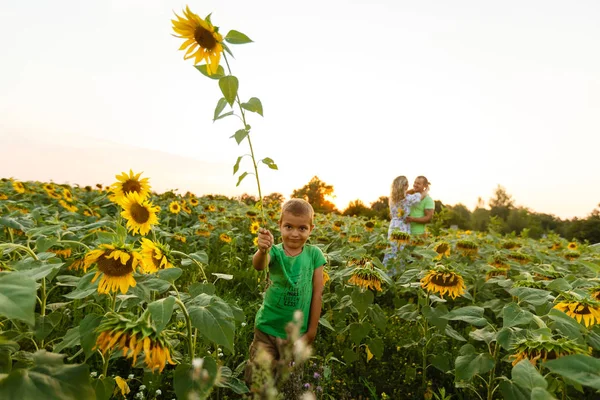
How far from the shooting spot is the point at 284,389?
2248mm

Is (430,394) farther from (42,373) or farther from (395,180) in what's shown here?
(395,180)

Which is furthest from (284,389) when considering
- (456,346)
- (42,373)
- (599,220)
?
(599,220)

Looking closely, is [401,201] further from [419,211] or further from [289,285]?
[289,285]

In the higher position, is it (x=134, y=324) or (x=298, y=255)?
(x=298, y=255)

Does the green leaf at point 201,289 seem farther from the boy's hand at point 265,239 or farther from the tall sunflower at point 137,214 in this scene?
the tall sunflower at point 137,214

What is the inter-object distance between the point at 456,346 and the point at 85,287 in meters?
2.91

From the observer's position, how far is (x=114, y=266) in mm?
1573

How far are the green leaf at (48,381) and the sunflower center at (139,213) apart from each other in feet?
4.39

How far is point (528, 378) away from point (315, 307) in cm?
154

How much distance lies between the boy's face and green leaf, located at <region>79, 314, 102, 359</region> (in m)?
1.28

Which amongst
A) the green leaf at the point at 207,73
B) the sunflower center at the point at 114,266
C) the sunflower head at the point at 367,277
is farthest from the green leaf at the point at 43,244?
the sunflower head at the point at 367,277

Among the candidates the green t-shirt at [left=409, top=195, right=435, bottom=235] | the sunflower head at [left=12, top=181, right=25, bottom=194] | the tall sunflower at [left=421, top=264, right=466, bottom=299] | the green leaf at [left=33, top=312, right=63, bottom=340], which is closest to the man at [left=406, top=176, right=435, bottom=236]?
the green t-shirt at [left=409, top=195, right=435, bottom=235]

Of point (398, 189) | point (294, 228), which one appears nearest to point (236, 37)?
point (294, 228)

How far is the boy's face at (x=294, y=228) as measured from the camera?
2.46 m
